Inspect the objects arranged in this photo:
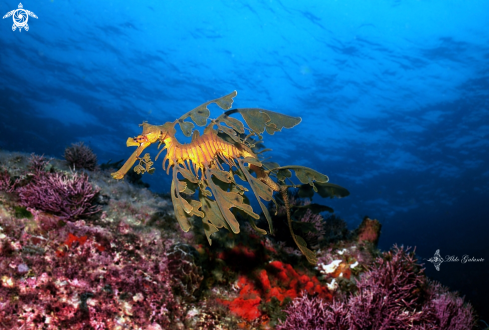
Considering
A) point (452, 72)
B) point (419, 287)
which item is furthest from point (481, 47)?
point (419, 287)

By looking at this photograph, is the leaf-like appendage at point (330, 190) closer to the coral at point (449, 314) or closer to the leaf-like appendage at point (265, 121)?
the leaf-like appendage at point (265, 121)

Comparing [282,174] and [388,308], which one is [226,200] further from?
[388,308]

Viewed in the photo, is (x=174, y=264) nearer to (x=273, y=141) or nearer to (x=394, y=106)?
(x=394, y=106)

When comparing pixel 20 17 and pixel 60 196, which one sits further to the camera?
pixel 20 17

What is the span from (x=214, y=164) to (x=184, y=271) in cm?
158

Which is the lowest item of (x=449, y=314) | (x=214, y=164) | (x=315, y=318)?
(x=449, y=314)

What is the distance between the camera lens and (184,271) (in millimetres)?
2936

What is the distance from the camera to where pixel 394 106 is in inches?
1053

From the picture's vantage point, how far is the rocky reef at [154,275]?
223 centimetres

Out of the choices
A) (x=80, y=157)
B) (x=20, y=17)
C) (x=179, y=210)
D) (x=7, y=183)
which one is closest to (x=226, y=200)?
(x=179, y=210)

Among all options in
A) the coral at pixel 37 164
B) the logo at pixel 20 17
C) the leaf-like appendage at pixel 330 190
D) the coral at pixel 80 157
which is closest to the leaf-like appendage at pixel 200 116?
the leaf-like appendage at pixel 330 190

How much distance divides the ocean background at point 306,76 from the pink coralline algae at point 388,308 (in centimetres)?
1500

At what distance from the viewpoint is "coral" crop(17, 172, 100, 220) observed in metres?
2.97

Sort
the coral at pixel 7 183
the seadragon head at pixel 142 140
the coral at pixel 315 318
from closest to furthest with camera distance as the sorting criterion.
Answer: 1. the seadragon head at pixel 142 140
2. the coral at pixel 315 318
3. the coral at pixel 7 183
